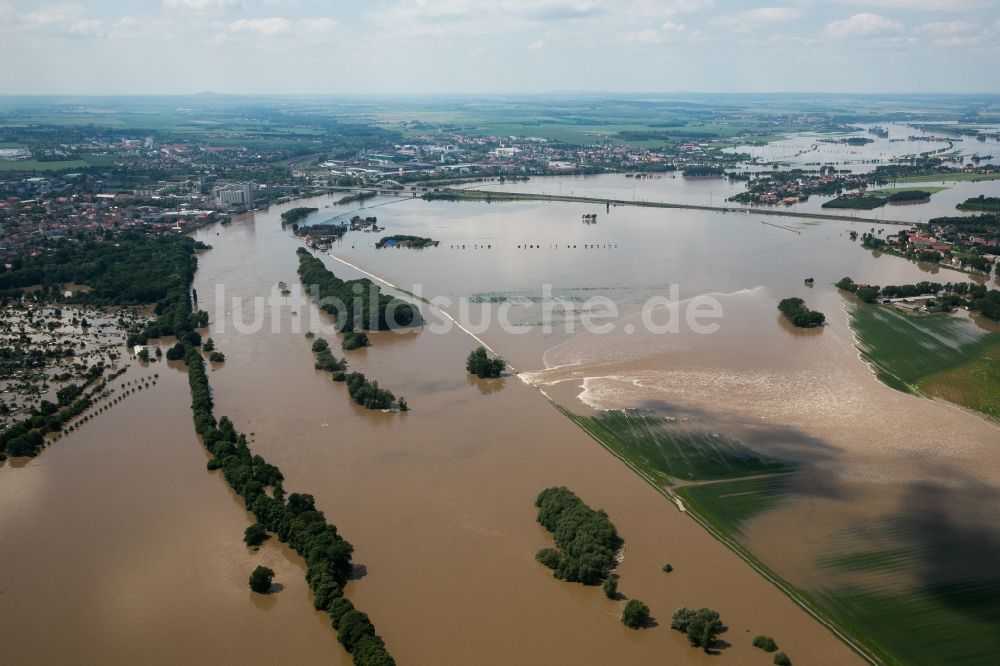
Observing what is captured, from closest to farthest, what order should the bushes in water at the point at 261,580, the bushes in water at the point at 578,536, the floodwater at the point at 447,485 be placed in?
the floodwater at the point at 447,485 < the bushes in water at the point at 261,580 < the bushes in water at the point at 578,536

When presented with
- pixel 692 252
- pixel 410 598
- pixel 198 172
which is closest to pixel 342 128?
pixel 198 172

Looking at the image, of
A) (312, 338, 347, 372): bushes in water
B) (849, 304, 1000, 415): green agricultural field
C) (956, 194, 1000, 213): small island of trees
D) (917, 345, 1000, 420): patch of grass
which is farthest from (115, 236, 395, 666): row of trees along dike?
(956, 194, 1000, 213): small island of trees

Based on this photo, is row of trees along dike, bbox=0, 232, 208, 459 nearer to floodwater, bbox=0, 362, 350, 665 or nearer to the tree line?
floodwater, bbox=0, 362, 350, 665

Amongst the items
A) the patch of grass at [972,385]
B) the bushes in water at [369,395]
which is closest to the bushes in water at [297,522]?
the bushes in water at [369,395]

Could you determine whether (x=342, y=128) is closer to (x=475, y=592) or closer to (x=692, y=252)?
(x=692, y=252)

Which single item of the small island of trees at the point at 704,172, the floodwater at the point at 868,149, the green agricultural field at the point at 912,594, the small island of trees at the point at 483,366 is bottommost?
the green agricultural field at the point at 912,594

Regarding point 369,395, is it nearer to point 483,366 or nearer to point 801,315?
point 483,366

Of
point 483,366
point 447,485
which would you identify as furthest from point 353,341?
point 447,485

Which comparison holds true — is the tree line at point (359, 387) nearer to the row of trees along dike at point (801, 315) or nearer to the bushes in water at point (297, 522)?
the bushes in water at point (297, 522)
